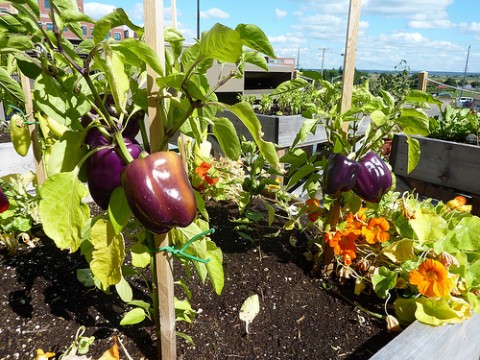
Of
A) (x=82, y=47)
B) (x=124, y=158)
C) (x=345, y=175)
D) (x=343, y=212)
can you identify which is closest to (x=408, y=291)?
(x=343, y=212)

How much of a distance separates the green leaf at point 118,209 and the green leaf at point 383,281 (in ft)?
2.44

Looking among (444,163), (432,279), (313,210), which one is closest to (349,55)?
(313,210)

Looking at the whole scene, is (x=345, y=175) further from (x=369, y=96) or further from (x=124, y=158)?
(x=124, y=158)

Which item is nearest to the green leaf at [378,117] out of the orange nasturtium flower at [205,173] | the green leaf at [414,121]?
the green leaf at [414,121]

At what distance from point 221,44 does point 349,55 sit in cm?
75

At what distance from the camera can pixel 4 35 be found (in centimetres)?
52

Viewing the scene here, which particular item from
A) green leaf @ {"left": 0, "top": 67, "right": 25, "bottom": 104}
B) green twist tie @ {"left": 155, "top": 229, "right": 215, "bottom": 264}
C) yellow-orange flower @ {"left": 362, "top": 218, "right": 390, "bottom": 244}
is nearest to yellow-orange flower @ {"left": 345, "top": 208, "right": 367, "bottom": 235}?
yellow-orange flower @ {"left": 362, "top": 218, "right": 390, "bottom": 244}

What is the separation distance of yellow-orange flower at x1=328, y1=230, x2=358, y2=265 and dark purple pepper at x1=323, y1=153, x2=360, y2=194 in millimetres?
192

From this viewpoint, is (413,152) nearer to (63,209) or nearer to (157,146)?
(157,146)

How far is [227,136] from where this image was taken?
621 mm

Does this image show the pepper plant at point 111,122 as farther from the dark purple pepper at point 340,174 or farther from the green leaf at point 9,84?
the dark purple pepper at point 340,174

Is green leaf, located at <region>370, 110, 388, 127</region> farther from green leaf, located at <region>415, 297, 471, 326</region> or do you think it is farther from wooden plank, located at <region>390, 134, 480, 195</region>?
wooden plank, located at <region>390, 134, 480, 195</region>

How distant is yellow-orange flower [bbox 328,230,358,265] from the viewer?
109cm

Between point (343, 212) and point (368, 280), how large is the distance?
0.25 meters
